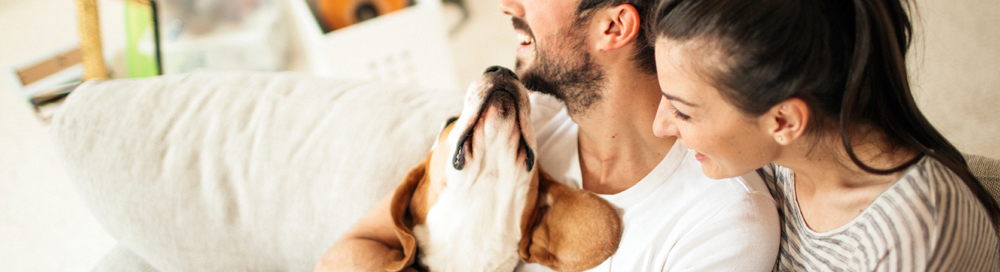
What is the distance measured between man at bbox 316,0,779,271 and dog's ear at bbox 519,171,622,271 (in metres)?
0.06

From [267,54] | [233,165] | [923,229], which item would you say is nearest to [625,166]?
[923,229]

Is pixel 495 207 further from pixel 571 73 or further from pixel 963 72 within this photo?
pixel 963 72

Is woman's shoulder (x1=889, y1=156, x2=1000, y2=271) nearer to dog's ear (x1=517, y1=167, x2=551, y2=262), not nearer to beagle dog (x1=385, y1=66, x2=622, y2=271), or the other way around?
beagle dog (x1=385, y1=66, x2=622, y2=271)

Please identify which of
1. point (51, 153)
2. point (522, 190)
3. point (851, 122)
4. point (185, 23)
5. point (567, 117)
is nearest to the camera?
point (851, 122)

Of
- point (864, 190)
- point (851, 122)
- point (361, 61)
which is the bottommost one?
point (361, 61)

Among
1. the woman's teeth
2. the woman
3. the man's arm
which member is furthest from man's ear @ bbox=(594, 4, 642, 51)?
the man's arm

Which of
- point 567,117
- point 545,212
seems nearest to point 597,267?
point 545,212

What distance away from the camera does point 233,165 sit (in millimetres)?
1342

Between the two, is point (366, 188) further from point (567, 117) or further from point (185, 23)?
point (185, 23)

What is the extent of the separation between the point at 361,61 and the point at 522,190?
160cm

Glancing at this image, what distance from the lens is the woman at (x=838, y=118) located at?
0.66 meters

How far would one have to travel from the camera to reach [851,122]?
2.35ft

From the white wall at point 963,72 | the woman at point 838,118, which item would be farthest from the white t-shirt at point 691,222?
the white wall at point 963,72

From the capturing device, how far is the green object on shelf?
2293 millimetres
